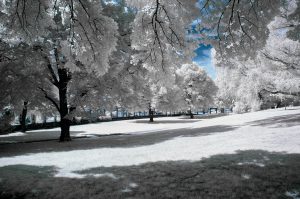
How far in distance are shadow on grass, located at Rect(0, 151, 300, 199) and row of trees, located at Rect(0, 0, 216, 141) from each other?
11.6 ft

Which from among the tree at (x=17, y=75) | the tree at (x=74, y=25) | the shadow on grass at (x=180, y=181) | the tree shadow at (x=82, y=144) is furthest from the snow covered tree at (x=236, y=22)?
the tree at (x=17, y=75)

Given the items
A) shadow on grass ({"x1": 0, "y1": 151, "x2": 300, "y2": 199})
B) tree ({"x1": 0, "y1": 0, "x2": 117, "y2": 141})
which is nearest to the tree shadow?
shadow on grass ({"x1": 0, "y1": 151, "x2": 300, "y2": 199})

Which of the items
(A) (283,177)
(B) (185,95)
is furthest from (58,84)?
(B) (185,95)

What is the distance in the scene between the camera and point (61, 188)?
20.1 feet

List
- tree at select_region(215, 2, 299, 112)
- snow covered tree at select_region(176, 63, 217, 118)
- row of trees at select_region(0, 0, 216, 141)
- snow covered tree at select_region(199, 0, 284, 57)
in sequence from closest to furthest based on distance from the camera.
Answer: snow covered tree at select_region(199, 0, 284, 57)
row of trees at select_region(0, 0, 216, 141)
tree at select_region(215, 2, 299, 112)
snow covered tree at select_region(176, 63, 217, 118)

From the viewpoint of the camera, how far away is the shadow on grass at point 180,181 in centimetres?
522

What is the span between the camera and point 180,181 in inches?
237

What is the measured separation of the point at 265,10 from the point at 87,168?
7.38 meters

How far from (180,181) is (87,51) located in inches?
195

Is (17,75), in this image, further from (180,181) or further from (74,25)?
(180,181)

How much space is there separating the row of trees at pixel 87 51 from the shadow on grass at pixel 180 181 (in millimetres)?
3529

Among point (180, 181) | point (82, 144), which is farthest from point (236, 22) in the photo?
point (82, 144)

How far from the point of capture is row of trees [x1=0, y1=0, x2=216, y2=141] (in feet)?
24.0

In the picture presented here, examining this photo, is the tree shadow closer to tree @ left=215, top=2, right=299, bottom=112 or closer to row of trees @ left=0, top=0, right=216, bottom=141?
row of trees @ left=0, top=0, right=216, bottom=141
